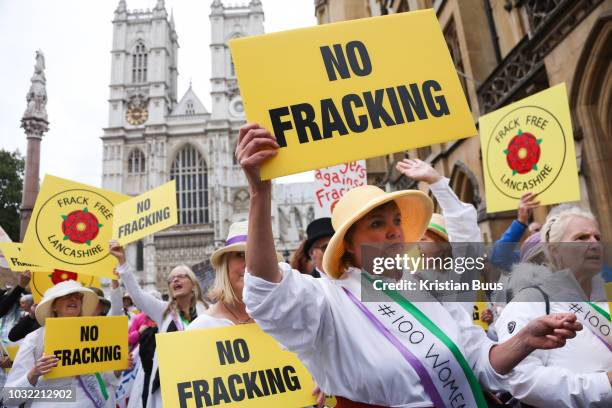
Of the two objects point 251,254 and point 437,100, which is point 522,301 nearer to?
point 437,100

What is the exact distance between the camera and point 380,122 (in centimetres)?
155

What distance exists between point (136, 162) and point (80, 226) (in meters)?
47.0

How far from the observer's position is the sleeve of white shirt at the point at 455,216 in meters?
2.47

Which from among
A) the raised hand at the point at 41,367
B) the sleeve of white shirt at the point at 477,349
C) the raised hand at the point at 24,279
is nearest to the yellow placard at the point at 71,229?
the raised hand at the point at 24,279

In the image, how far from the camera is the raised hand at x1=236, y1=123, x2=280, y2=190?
4.28 ft

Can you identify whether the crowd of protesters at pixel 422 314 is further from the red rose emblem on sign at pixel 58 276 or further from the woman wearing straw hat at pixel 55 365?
the red rose emblem on sign at pixel 58 276

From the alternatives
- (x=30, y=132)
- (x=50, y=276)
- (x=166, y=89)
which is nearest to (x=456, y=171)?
(x=50, y=276)

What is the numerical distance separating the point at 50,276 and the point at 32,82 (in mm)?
14852

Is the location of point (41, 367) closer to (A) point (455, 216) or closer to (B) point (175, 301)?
(B) point (175, 301)

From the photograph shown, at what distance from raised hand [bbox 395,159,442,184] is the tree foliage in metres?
33.9

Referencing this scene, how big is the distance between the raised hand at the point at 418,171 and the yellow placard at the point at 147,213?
2904 millimetres

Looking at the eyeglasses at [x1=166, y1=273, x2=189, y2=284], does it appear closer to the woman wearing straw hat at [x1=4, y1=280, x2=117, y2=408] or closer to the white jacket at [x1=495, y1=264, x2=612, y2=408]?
the woman wearing straw hat at [x1=4, y1=280, x2=117, y2=408]

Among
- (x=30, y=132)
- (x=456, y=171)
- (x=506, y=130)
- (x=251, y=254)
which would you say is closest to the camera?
(x=251, y=254)

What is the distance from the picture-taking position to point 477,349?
5.30ft
